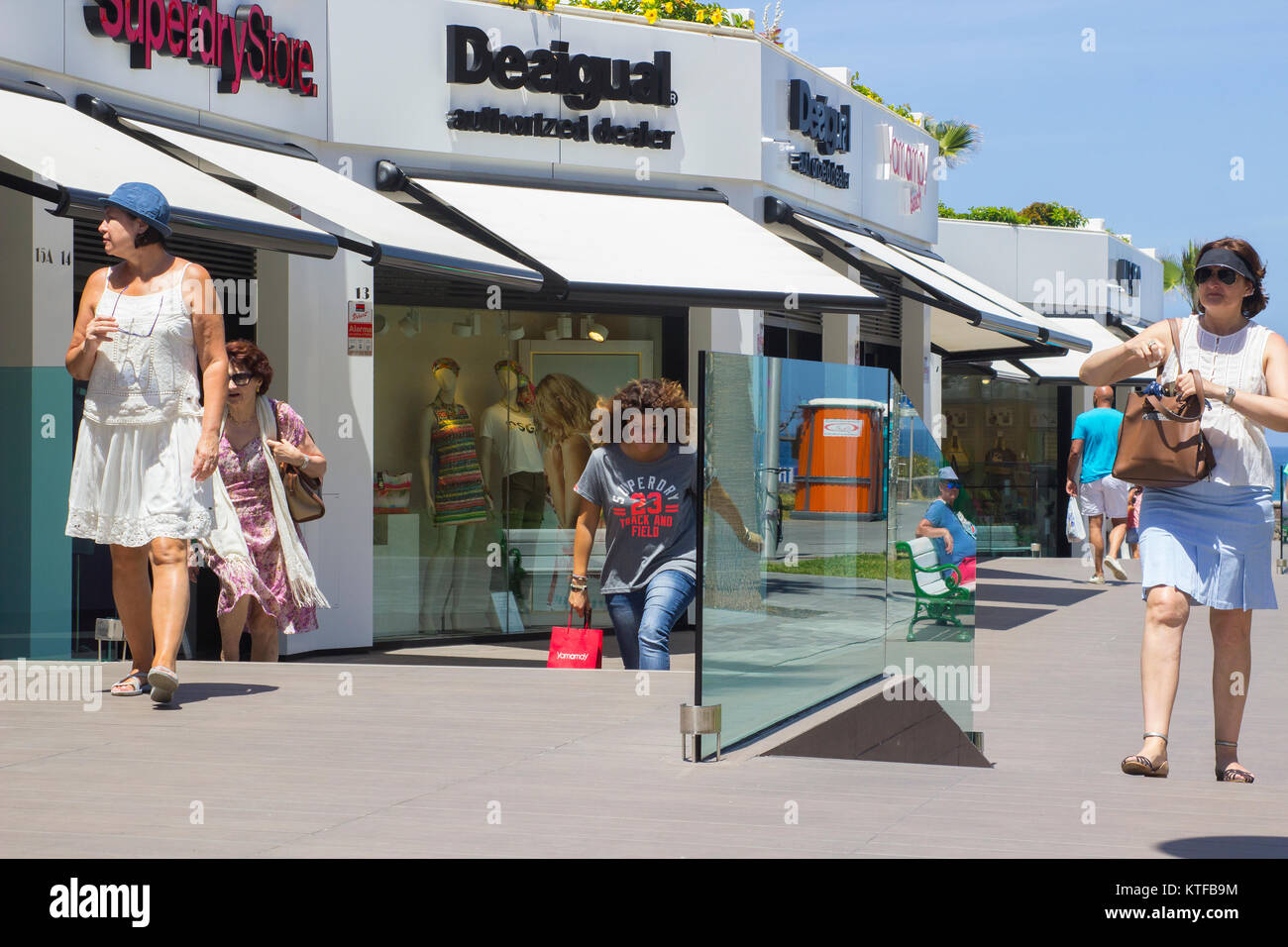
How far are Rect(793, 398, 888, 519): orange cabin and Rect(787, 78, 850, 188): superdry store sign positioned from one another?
23.3ft

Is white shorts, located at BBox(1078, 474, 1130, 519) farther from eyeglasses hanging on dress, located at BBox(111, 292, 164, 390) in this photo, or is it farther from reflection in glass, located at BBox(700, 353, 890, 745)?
eyeglasses hanging on dress, located at BBox(111, 292, 164, 390)

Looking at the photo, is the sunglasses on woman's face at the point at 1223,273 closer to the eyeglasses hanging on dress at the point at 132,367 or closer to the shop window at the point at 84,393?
the eyeglasses hanging on dress at the point at 132,367

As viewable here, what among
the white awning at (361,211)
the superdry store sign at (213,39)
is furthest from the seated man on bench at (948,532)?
the superdry store sign at (213,39)

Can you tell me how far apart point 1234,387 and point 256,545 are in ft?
15.1

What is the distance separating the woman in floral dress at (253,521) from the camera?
780cm

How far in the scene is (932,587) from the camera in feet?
28.2

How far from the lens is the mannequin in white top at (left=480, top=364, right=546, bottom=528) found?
12.9m

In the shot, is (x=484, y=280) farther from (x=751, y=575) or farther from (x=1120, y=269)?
(x=1120, y=269)

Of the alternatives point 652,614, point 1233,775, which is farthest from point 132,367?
point 1233,775

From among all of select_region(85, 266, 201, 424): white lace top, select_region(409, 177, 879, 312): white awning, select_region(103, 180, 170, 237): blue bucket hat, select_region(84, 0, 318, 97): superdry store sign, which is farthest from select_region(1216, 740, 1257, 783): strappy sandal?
select_region(84, 0, 318, 97): superdry store sign

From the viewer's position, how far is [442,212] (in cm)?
1177

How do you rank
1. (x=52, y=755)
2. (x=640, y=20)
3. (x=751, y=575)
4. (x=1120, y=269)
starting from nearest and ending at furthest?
(x=52, y=755), (x=751, y=575), (x=640, y=20), (x=1120, y=269)
